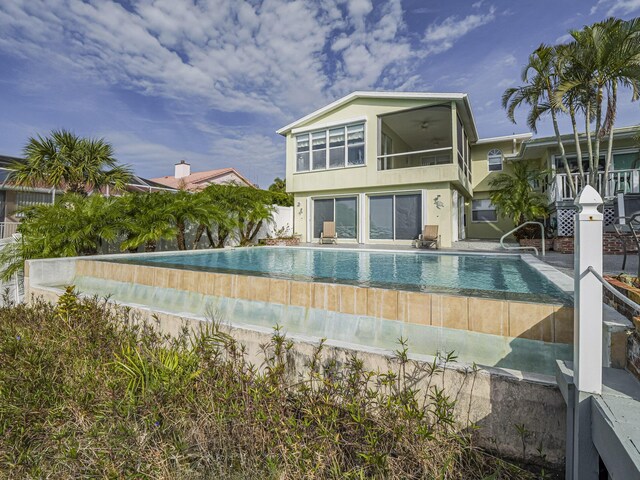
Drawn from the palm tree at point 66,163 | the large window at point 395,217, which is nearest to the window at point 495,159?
the large window at point 395,217

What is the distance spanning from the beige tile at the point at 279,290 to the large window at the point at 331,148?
12.0m

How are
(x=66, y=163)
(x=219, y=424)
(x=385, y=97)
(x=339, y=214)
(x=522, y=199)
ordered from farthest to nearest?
(x=339, y=214)
(x=385, y=97)
(x=522, y=199)
(x=66, y=163)
(x=219, y=424)

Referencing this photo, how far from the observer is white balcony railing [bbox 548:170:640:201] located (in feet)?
39.9

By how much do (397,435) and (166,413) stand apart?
71.1 inches

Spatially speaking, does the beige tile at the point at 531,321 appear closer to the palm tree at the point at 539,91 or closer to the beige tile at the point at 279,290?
the beige tile at the point at 279,290

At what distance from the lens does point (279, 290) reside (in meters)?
4.52

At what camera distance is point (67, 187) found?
1155cm

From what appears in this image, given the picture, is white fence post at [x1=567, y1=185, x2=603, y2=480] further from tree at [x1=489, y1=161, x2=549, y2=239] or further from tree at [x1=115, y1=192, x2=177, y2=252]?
tree at [x1=489, y1=161, x2=549, y2=239]

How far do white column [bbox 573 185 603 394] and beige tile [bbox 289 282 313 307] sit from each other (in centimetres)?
285

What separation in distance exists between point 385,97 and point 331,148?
3.43 meters

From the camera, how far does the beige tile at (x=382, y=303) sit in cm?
373

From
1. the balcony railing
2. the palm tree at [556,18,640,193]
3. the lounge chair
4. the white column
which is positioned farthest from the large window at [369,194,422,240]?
the white column

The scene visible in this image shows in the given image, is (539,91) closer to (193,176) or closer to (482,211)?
(482,211)

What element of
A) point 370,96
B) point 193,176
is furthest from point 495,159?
point 193,176
